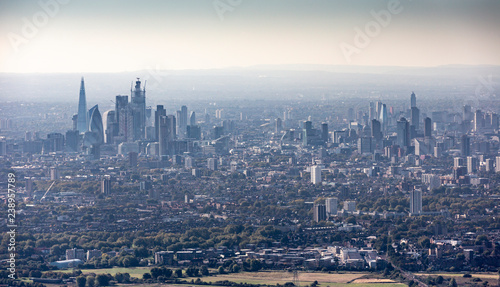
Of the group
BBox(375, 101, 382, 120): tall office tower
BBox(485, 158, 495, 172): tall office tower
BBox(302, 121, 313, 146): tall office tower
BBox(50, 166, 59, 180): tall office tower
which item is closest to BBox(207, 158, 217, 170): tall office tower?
BBox(50, 166, 59, 180): tall office tower

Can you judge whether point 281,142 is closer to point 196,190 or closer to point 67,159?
point 67,159

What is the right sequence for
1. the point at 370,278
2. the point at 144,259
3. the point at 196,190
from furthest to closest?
1. the point at 196,190
2. the point at 144,259
3. the point at 370,278

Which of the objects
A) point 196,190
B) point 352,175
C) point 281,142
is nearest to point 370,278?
point 196,190

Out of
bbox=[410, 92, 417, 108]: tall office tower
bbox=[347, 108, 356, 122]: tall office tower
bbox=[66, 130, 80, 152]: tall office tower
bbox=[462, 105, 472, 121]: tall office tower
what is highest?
bbox=[410, 92, 417, 108]: tall office tower

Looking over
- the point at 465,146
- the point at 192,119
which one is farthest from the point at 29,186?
the point at 192,119

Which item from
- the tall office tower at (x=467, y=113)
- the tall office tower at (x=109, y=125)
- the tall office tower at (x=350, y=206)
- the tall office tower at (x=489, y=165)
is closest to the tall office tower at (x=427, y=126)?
the tall office tower at (x=467, y=113)

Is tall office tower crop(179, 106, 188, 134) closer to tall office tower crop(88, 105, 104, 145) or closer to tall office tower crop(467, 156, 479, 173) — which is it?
tall office tower crop(88, 105, 104, 145)

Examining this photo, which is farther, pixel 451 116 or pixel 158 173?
pixel 451 116

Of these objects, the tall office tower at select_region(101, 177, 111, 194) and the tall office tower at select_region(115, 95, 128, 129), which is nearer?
the tall office tower at select_region(101, 177, 111, 194)
